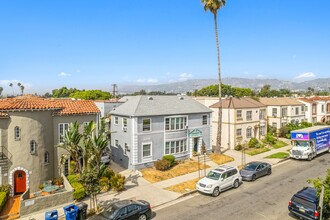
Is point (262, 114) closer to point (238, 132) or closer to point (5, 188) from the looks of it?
point (238, 132)

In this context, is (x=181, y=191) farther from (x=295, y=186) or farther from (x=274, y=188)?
(x=295, y=186)

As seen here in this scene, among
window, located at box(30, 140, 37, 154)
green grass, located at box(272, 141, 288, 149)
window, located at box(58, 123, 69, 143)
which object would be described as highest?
window, located at box(58, 123, 69, 143)

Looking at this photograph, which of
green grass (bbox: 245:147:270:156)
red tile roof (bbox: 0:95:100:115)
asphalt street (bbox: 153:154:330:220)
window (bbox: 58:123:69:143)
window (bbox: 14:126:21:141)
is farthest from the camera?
green grass (bbox: 245:147:270:156)

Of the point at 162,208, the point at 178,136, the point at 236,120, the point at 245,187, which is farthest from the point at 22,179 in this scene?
the point at 236,120

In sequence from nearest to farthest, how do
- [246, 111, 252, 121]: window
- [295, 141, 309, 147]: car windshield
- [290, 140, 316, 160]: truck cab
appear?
[290, 140, 316, 160]: truck cab
[295, 141, 309, 147]: car windshield
[246, 111, 252, 121]: window

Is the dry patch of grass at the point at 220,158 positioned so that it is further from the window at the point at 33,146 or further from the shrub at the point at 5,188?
the shrub at the point at 5,188

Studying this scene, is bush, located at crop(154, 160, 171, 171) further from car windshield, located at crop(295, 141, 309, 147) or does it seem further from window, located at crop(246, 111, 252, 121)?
window, located at crop(246, 111, 252, 121)

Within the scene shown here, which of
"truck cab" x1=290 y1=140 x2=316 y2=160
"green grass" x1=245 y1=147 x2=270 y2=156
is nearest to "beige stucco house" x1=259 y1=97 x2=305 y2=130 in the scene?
"green grass" x1=245 y1=147 x2=270 y2=156

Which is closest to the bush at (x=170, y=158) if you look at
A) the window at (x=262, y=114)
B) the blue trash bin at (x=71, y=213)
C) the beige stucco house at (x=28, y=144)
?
the beige stucco house at (x=28, y=144)

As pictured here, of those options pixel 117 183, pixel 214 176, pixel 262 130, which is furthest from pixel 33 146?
pixel 262 130
